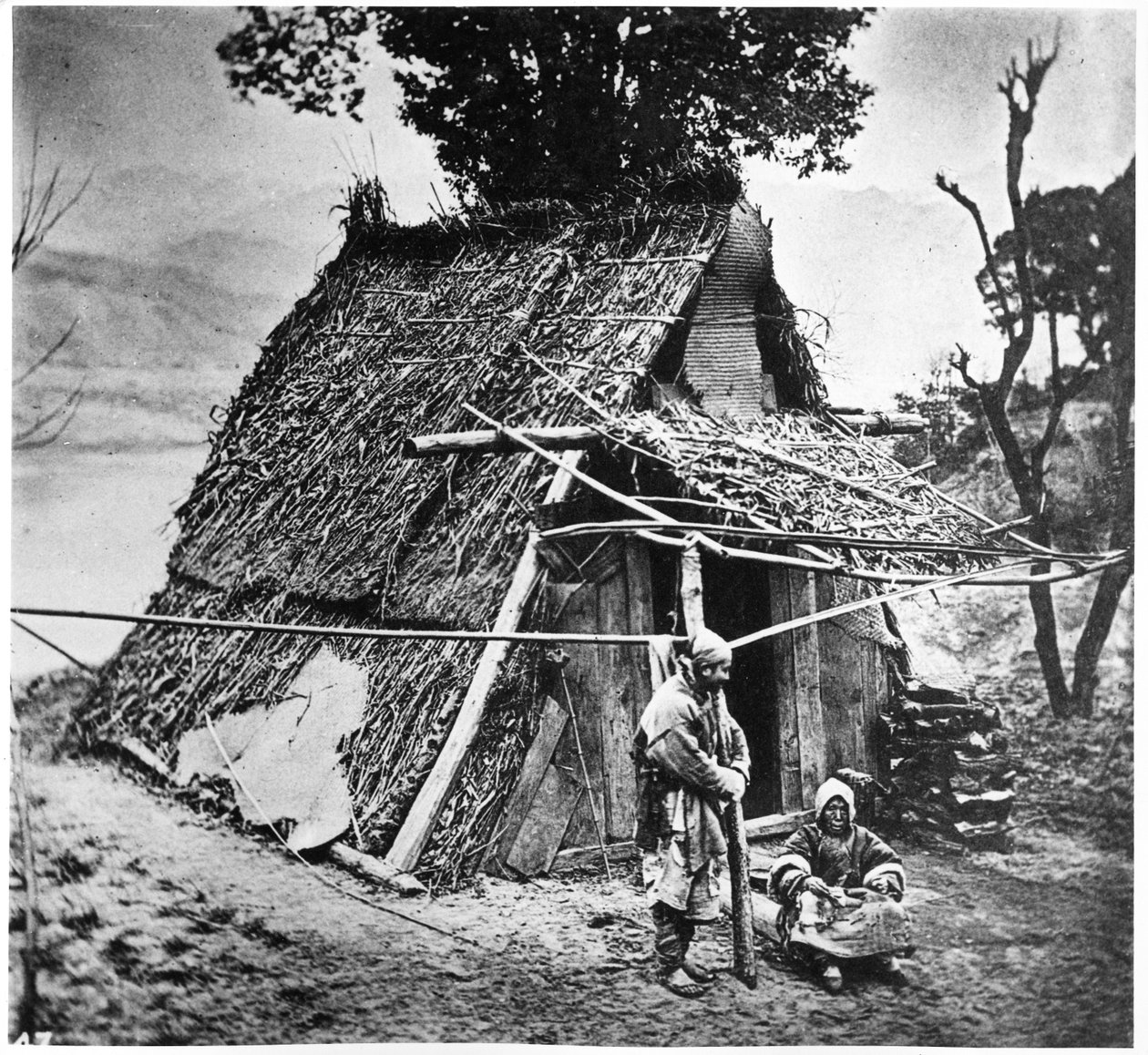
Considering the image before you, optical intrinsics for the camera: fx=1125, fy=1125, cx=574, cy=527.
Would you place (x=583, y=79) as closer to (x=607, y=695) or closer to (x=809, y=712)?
(x=607, y=695)

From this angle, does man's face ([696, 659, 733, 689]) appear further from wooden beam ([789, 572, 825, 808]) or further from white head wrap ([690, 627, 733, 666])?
wooden beam ([789, 572, 825, 808])

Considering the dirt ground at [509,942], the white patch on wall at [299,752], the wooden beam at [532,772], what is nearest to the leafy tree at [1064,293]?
the dirt ground at [509,942]

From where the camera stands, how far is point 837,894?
18.2 feet

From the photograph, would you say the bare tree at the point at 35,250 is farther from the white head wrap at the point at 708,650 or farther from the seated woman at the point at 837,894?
the seated woman at the point at 837,894

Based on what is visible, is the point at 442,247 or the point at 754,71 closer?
the point at 754,71

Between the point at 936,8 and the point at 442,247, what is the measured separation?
3.14m

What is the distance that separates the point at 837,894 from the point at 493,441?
9.22 ft

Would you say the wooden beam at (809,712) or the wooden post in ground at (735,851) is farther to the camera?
the wooden beam at (809,712)

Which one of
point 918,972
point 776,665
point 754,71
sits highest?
point 754,71

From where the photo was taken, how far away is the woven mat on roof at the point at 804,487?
18.2 ft

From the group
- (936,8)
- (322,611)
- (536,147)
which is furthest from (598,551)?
(936,8)

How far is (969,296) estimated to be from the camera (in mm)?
6145

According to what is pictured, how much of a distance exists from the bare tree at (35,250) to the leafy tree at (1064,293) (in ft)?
15.6

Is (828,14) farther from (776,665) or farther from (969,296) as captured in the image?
(776,665)
